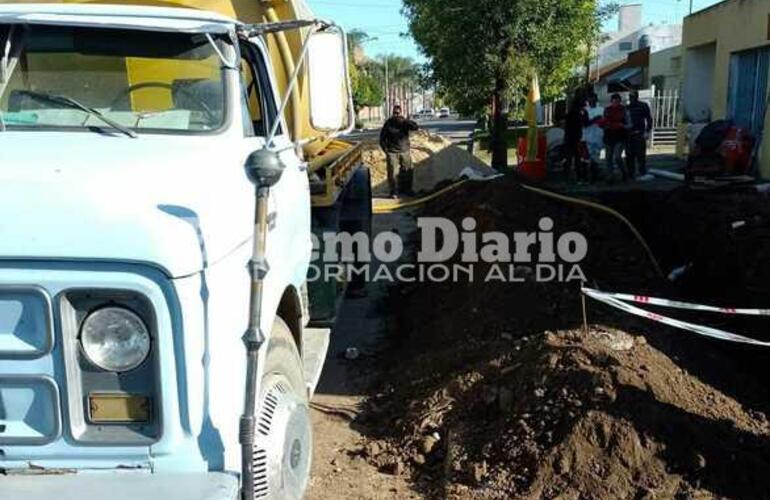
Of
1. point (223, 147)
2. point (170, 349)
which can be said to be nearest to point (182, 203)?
point (170, 349)

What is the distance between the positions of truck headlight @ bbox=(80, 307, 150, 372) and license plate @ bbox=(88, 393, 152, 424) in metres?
0.11

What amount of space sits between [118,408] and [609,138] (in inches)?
604

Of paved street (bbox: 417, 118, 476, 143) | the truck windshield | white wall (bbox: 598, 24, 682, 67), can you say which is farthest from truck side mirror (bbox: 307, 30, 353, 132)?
white wall (bbox: 598, 24, 682, 67)

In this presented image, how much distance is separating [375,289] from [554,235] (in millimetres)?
2306

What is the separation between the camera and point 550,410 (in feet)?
15.3

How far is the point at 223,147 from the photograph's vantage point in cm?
328

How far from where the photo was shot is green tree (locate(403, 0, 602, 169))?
18.9m

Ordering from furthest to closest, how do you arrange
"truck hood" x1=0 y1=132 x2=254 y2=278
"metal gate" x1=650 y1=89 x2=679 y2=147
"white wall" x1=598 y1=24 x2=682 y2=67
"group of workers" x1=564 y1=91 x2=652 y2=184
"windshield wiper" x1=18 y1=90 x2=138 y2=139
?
"white wall" x1=598 y1=24 x2=682 y2=67, "metal gate" x1=650 y1=89 x2=679 y2=147, "group of workers" x1=564 y1=91 x2=652 y2=184, "windshield wiper" x1=18 y1=90 x2=138 y2=139, "truck hood" x1=0 y1=132 x2=254 y2=278

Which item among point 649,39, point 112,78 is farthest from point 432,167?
point 649,39

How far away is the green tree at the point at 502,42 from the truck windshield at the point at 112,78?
52.7 feet

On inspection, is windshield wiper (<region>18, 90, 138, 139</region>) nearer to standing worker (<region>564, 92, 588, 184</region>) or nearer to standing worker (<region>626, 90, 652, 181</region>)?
standing worker (<region>626, 90, 652, 181</region>)

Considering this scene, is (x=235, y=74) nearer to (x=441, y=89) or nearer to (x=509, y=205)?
(x=509, y=205)

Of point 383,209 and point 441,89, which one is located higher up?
point 441,89

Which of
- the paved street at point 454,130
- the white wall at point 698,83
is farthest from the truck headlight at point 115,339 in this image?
the paved street at point 454,130
